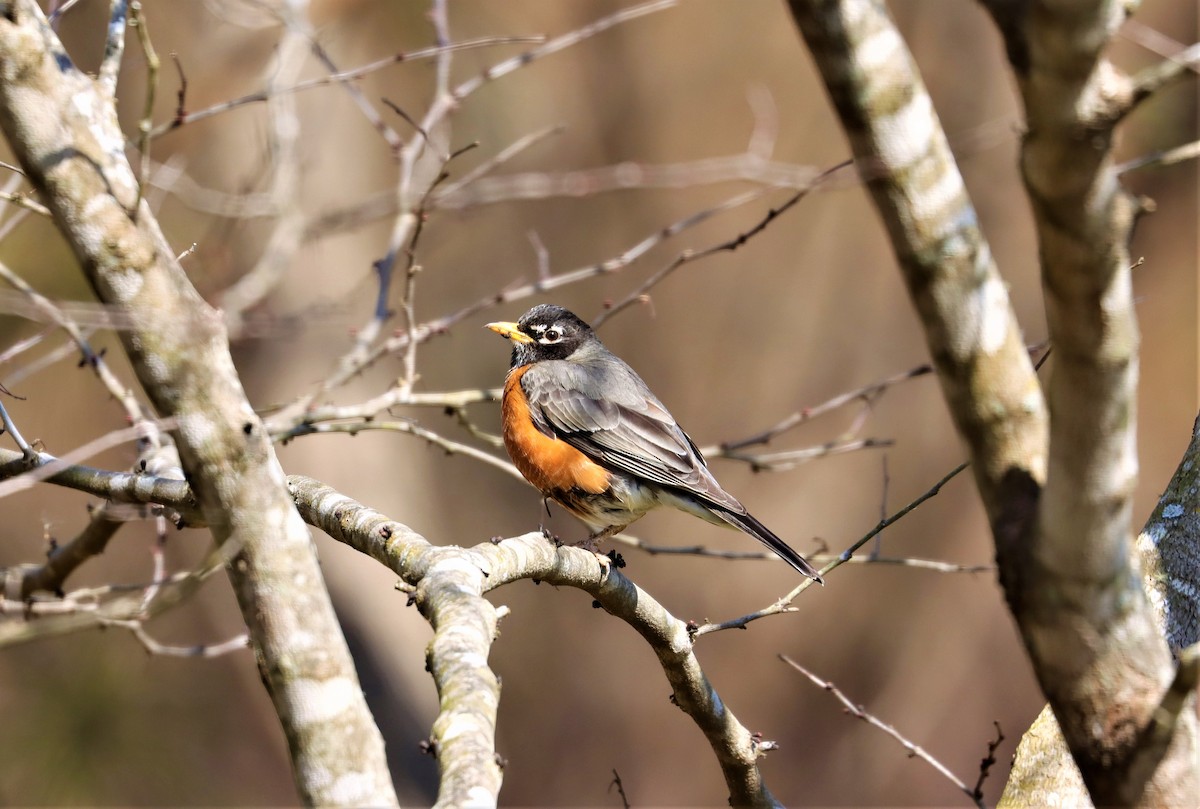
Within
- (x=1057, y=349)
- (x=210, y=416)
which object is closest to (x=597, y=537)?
(x=210, y=416)

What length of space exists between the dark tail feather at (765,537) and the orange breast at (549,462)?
0.61 m

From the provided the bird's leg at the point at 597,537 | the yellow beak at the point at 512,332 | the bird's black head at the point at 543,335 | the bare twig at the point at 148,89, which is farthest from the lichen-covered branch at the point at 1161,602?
the yellow beak at the point at 512,332

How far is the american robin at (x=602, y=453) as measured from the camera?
15.3ft

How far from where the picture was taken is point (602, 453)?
4.86m

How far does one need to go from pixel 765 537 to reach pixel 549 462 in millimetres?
1096

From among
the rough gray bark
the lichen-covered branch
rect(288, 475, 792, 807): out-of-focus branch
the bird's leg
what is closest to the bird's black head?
the bird's leg

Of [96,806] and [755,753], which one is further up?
[96,806]

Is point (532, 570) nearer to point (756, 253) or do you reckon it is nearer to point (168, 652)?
point (168, 652)

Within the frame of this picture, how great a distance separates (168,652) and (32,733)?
3.92 m

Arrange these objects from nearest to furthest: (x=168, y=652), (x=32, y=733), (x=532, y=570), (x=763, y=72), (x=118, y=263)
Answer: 1. (x=118, y=263)
2. (x=532, y=570)
3. (x=168, y=652)
4. (x=32, y=733)
5. (x=763, y=72)

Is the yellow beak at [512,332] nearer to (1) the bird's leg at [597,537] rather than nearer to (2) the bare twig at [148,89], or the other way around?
(1) the bird's leg at [597,537]

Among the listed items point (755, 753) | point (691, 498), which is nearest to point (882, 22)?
point (755, 753)

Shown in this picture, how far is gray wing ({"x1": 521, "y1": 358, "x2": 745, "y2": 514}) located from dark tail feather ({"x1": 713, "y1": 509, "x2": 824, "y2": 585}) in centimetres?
4

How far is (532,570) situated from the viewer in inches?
118
